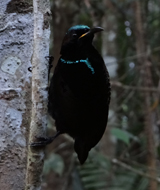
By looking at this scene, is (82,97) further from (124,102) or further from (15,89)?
(124,102)

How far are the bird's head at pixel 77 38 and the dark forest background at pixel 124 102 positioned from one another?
4.35 feet

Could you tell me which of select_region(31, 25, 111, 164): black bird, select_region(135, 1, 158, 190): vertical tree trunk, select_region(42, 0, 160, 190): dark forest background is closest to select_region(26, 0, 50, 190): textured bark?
select_region(31, 25, 111, 164): black bird

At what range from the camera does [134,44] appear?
4.17 m

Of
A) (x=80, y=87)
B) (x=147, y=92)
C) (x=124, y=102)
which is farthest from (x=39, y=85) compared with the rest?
(x=124, y=102)

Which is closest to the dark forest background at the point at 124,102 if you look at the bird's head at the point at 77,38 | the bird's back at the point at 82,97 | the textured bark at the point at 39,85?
the bird's back at the point at 82,97

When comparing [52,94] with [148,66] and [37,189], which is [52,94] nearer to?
[37,189]

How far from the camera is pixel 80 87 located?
2.20 metres

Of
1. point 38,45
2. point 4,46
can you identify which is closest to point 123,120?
point 38,45

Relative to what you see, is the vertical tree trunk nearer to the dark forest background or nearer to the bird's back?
the dark forest background

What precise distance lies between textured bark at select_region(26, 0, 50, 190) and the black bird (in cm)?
24

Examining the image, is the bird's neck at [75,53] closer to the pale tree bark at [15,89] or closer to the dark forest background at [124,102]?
the pale tree bark at [15,89]

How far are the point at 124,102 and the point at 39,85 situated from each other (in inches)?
84.7

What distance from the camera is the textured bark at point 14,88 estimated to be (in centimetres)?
144

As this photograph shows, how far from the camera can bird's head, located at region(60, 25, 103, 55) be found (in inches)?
88.9
